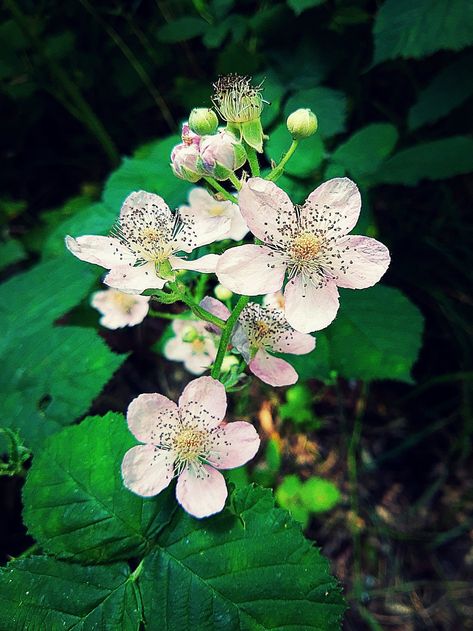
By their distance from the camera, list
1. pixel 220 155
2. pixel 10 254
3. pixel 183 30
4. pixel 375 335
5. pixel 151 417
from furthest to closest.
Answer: pixel 10 254 < pixel 183 30 < pixel 375 335 < pixel 151 417 < pixel 220 155

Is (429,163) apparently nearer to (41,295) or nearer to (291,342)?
(291,342)

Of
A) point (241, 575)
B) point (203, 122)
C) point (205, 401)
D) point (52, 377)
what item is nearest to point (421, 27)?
point (203, 122)

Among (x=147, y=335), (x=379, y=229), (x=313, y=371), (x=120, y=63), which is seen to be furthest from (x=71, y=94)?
(x=313, y=371)

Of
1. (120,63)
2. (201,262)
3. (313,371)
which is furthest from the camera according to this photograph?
(120,63)

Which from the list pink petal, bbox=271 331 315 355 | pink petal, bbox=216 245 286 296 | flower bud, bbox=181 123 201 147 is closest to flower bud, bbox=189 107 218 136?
flower bud, bbox=181 123 201 147

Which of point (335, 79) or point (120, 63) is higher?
point (120, 63)

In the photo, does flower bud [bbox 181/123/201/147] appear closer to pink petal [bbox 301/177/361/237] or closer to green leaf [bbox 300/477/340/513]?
pink petal [bbox 301/177/361/237]

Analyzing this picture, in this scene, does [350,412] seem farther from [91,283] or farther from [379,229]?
[91,283]

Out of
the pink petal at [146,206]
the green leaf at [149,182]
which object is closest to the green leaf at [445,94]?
the green leaf at [149,182]
